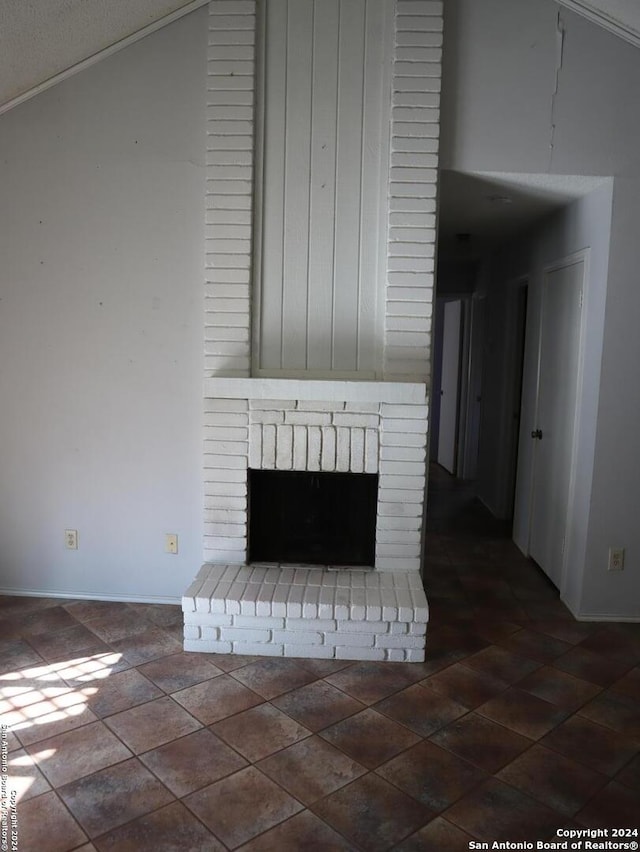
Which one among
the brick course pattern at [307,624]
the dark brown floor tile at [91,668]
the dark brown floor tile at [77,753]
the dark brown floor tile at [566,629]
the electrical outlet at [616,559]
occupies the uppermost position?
the electrical outlet at [616,559]

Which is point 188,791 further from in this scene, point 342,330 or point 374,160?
point 374,160

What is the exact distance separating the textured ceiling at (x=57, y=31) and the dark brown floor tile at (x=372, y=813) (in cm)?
313

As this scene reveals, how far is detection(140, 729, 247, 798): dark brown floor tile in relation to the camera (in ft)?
6.59

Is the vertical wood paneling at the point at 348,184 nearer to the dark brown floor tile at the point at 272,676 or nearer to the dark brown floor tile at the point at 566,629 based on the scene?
the dark brown floor tile at the point at 272,676

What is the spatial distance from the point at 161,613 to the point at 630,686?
218cm

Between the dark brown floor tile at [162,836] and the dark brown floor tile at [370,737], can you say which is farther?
the dark brown floor tile at [370,737]

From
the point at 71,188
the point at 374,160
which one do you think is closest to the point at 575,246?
the point at 374,160

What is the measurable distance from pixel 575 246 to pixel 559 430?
1009mm

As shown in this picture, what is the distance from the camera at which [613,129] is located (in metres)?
3.00

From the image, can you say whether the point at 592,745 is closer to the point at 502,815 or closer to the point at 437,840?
the point at 502,815

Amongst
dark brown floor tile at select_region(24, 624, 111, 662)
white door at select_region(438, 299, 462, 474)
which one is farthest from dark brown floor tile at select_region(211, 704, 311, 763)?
white door at select_region(438, 299, 462, 474)

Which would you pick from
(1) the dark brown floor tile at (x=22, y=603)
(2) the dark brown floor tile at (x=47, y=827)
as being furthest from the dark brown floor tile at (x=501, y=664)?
(1) the dark brown floor tile at (x=22, y=603)

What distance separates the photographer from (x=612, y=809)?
1.93 m

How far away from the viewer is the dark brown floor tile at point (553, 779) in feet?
6.43
